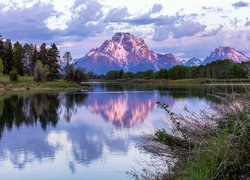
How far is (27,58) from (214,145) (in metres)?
143

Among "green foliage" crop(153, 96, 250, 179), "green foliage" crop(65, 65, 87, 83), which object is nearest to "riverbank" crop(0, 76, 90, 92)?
"green foliage" crop(65, 65, 87, 83)

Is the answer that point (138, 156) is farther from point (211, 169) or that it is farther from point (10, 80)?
point (10, 80)

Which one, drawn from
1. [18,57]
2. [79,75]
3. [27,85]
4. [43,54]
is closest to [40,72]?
[27,85]

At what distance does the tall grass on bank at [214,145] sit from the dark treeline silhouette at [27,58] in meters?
122

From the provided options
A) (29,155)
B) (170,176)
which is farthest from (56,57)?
(170,176)

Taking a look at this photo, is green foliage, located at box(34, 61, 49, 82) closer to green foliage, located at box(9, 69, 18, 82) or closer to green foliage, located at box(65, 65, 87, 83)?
green foliage, located at box(9, 69, 18, 82)

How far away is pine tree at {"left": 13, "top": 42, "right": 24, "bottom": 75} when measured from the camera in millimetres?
136375

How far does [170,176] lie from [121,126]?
980 inches

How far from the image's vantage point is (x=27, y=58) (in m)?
146

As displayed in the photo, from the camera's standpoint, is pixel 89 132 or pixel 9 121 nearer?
pixel 89 132

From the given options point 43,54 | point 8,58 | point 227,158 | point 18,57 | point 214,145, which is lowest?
point 227,158

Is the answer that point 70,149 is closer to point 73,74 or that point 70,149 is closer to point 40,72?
point 40,72

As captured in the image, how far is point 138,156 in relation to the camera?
2052 cm

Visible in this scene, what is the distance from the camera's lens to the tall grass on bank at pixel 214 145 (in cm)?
732
